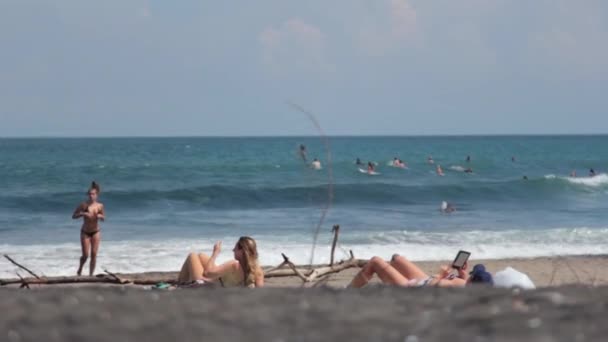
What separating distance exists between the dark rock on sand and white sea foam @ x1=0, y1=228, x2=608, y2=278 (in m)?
9.73

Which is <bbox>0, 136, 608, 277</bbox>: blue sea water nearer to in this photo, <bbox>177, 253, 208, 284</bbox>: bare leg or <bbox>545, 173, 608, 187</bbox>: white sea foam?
<bbox>545, 173, 608, 187</bbox>: white sea foam

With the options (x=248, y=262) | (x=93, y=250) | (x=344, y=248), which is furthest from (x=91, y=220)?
(x=248, y=262)

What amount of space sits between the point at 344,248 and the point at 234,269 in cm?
755

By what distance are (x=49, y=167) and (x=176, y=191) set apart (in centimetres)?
1704

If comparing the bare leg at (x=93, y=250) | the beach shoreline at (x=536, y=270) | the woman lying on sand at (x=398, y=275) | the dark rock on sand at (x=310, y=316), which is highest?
the dark rock on sand at (x=310, y=316)

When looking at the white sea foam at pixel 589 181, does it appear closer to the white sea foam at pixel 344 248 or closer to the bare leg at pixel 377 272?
the white sea foam at pixel 344 248

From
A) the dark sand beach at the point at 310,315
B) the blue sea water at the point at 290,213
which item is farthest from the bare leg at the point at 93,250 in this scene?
the dark sand beach at the point at 310,315

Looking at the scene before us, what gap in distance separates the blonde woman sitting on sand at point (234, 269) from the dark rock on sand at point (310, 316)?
4.42m

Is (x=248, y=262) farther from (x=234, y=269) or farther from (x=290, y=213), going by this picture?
(x=290, y=213)

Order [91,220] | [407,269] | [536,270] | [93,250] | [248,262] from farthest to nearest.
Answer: [536,270] < [91,220] < [93,250] < [248,262] < [407,269]

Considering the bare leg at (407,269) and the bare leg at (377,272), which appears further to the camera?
the bare leg at (407,269)

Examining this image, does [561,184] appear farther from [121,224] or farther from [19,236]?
[19,236]

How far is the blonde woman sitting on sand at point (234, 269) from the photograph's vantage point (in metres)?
7.58

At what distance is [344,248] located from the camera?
15.3 metres
